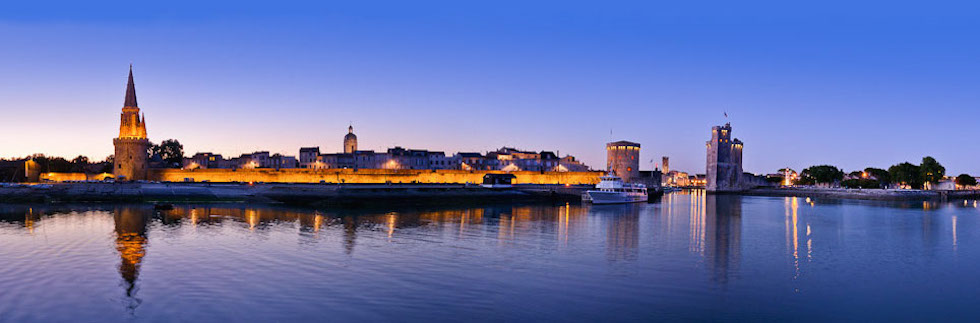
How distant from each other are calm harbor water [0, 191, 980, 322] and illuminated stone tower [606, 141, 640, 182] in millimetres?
104135

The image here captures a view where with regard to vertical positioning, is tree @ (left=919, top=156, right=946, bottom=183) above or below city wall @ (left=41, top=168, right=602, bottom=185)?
above

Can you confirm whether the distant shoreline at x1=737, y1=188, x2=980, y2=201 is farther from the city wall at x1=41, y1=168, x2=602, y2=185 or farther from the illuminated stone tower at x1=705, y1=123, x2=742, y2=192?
the city wall at x1=41, y1=168, x2=602, y2=185

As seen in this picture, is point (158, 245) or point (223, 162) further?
point (223, 162)

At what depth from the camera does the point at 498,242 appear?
27.8m

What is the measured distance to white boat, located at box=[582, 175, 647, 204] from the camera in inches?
2680

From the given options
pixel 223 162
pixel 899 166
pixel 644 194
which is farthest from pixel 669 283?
pixel 223 162

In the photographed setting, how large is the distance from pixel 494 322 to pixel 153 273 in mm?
10781

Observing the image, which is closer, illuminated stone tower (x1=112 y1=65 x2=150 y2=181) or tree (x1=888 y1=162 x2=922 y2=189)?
illuminated stone tower (x1=112 y1=65 x2=150 y2=181)

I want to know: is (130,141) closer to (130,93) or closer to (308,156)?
(130,93)

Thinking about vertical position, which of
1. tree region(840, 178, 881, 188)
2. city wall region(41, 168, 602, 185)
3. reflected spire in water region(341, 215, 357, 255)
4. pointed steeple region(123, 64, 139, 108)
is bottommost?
reflected spire in water region(341, 215, 357, 255)

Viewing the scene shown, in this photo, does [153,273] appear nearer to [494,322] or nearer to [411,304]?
[411,304]

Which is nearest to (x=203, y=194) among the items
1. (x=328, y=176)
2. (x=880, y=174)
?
(x=328, y=176)

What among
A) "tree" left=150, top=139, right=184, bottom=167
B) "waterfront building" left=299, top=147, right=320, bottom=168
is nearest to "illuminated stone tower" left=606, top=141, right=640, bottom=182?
"waterfront building" left=299, top=147, right=320, bottom=168

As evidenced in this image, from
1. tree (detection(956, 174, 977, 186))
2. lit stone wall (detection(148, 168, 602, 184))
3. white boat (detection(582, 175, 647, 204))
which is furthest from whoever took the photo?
tree (detection(956, 174, 977, 186))
